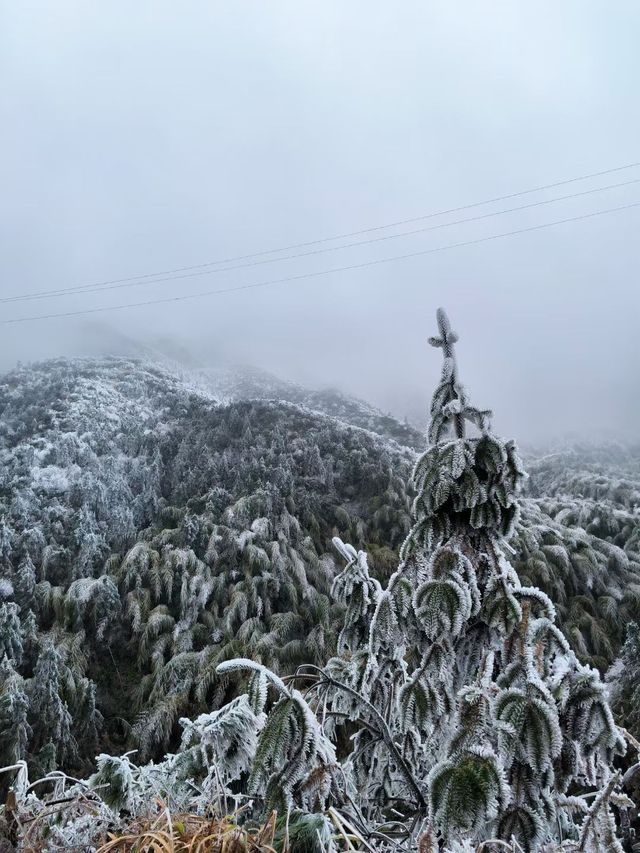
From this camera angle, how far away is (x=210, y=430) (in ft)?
48.4

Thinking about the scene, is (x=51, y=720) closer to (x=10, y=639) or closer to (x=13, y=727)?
(x=13, y=727)

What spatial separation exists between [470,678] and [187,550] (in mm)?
9019

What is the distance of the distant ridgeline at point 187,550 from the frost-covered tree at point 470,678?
635 centimetres

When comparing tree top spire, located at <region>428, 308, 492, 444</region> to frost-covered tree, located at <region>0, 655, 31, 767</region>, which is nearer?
tree top spire, located at <region>428, 308, 492, 444</region>

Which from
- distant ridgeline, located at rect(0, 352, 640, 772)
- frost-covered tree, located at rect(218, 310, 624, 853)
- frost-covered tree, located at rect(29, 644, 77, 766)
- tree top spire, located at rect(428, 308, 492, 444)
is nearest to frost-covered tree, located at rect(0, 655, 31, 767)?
distant ridgeline, located at rect(0, 352, 640, 772)

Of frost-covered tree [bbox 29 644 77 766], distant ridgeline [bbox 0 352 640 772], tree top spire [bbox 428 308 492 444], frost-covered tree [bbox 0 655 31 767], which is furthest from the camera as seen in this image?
distant ridgeline [bbox 0 352 640 772]

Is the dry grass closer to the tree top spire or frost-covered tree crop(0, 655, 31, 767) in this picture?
the tree top spire

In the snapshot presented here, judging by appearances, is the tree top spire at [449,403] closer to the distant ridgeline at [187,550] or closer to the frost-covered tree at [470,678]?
the frost-covered tree at [470,678]

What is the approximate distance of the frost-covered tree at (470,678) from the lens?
1.43 meters

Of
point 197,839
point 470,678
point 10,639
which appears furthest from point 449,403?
point 10,639

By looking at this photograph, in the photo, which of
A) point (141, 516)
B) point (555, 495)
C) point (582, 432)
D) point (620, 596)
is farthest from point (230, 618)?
point (582, 432)

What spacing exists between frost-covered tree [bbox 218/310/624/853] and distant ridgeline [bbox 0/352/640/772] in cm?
635

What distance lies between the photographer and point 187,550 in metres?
10.3

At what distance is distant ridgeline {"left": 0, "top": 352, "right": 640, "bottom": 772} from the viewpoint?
8172 mm
